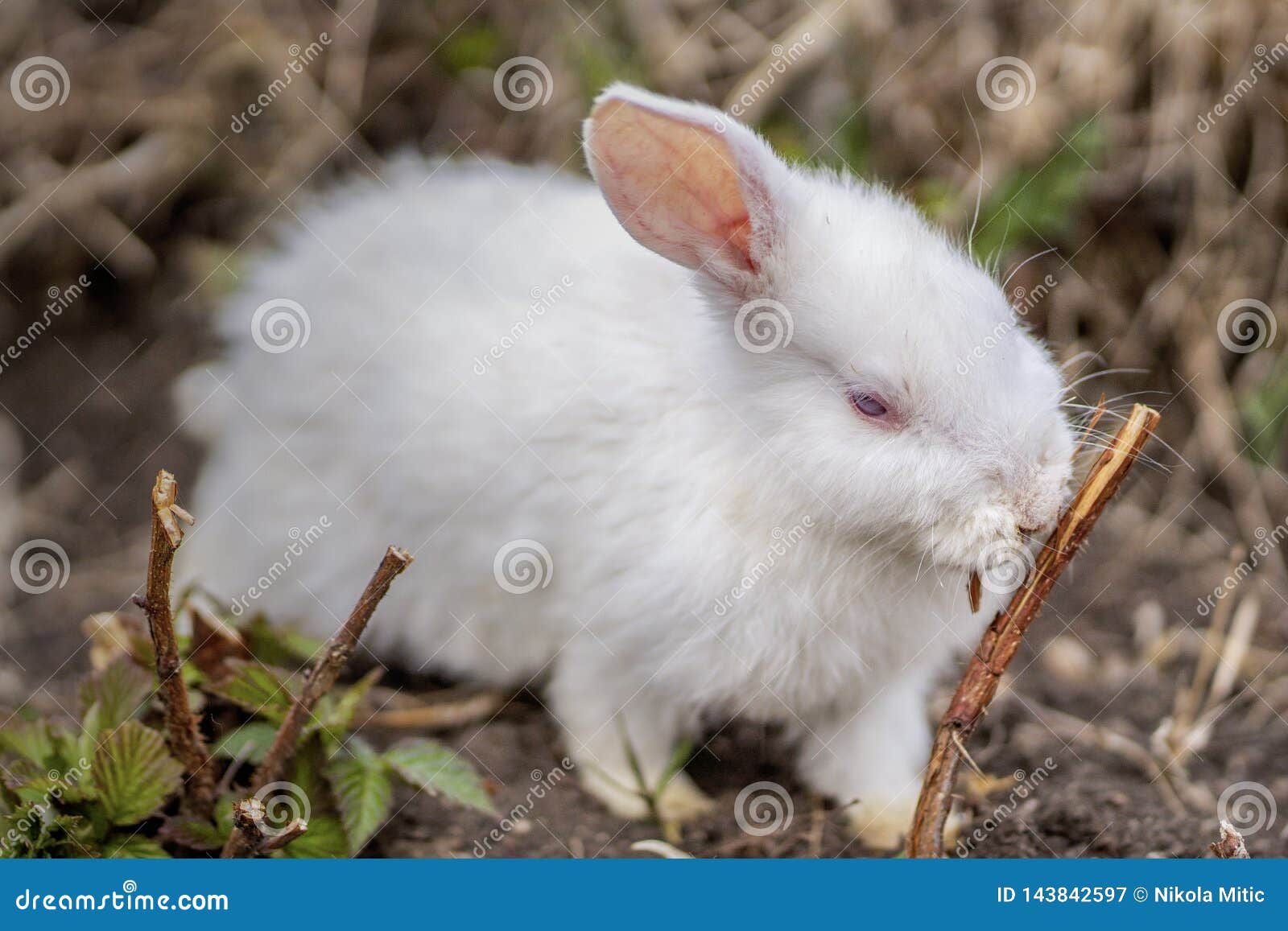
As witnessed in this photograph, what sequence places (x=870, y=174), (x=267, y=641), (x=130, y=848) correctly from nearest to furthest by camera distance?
(x=130, y=848) < (x=267, y=641) < (x=870, y=174)

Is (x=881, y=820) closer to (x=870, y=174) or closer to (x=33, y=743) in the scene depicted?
(x=33, y=743)

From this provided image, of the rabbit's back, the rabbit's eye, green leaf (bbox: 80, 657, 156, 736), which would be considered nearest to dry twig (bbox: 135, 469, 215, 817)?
green leaf (bbox: 80, 657, 156, 736)

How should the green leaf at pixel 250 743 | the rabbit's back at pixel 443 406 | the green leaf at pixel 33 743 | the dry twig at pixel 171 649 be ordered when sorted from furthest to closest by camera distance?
the rabbit's back at pixel 443 406
the green leaf at pixel 250 743
the green leaf at pixel 33 743
the dry twig at pixel 171 649

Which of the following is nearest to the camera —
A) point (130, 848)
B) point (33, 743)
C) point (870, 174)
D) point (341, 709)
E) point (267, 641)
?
point (130, 848)

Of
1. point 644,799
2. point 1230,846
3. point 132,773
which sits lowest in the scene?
point 132,773

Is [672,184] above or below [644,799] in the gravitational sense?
above

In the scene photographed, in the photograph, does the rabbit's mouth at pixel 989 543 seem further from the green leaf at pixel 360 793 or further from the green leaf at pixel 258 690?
the green leaf at pixel 258 690

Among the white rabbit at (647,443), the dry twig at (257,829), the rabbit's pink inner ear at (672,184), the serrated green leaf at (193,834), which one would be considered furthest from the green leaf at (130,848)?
the rabbit's pink inner ear at (672,184)

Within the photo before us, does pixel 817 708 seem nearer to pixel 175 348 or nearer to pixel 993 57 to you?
pixel 993 57

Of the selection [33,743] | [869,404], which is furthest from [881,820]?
[33,743]
